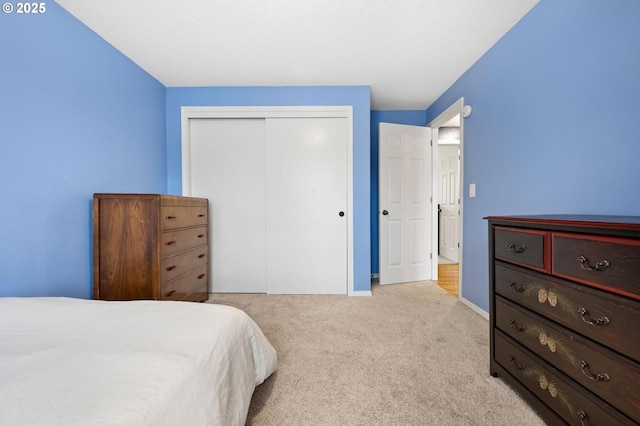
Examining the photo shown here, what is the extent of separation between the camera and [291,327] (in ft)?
6.67

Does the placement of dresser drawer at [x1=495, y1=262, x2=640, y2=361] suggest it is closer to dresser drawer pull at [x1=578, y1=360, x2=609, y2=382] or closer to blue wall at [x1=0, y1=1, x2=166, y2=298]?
dresser drawer pull at [x1=578, y1=360, x2=609, y2=382]

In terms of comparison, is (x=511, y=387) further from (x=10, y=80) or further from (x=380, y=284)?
(x=10, y=80)

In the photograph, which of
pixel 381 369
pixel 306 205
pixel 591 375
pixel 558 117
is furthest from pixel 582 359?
pixel 306 205

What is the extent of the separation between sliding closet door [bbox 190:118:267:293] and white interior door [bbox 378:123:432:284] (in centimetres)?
155

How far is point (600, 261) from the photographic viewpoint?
879 millimetres

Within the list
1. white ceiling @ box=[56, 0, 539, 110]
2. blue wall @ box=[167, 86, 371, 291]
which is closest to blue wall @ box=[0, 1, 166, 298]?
white ceiling @ box=[56, 0, 539, 110]

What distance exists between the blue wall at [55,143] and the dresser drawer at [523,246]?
2.81m

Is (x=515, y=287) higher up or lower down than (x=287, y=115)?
lower down

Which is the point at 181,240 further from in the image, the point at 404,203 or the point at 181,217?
the point at 404,203

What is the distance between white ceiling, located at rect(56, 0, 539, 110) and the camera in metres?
1.69

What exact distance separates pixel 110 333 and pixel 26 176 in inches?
56.3

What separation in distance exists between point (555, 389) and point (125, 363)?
5.27 feet

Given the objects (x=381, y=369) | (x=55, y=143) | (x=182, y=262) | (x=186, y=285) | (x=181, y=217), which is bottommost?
(x=381, y=369)

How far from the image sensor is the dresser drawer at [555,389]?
0.87 meters
